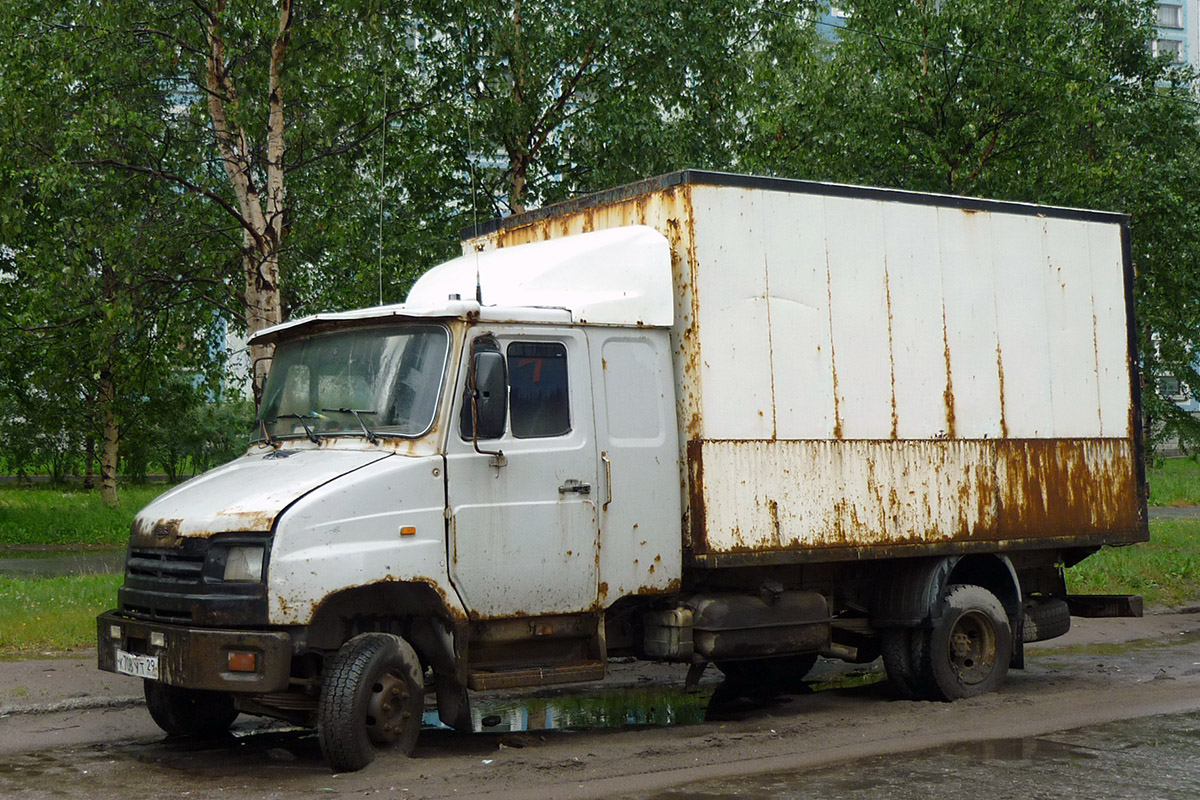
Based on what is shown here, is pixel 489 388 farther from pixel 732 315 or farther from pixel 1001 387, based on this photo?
pixel 1001 387

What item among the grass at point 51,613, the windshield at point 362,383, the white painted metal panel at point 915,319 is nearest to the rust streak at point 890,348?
the white painted metal panel at point 915,319

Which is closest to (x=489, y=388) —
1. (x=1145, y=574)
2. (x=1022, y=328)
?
(x=1022, y=328)

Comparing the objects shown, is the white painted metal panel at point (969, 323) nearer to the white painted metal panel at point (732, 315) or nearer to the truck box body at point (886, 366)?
the truck box body at point (886, 366)

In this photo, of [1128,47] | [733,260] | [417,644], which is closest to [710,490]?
[733,260]

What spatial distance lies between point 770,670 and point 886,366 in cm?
279

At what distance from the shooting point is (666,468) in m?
8.52

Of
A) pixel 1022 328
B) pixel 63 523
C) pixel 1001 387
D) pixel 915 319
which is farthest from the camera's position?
pixel 63 523

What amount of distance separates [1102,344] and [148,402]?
25836mm

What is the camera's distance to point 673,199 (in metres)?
8.74

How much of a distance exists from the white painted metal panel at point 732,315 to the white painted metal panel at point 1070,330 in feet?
9.42

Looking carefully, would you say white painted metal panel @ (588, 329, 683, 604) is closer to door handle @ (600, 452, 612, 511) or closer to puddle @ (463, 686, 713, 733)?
door handle @ (600, 452, 612, 511)

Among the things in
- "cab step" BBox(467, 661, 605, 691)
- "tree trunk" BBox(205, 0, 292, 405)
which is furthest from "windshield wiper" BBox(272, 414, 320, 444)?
"tree trunk" BBox(205, 0, 292, 405)

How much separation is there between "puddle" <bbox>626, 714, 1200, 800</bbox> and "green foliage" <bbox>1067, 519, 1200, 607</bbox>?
24.2 feet

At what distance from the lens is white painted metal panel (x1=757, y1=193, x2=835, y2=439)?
354 inches
